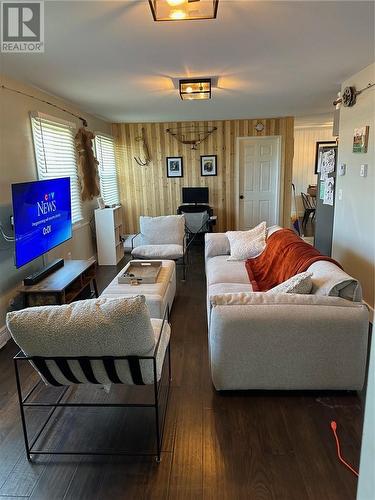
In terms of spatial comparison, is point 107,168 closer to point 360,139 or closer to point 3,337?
point 3,337

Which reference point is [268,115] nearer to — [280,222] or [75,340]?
[280,222]

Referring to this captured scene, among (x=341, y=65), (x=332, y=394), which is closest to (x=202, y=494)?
(x=332, y=394)

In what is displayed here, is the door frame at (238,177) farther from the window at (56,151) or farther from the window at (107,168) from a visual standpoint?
the window at (56,151)

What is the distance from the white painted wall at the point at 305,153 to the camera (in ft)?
29.8

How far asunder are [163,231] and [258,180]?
3.00 m

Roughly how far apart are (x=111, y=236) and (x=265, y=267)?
2.95m

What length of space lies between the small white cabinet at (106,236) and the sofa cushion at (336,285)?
3828mm

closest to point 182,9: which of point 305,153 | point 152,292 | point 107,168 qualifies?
point 152,292

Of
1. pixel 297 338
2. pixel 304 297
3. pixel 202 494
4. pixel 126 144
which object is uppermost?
pixel 126 144

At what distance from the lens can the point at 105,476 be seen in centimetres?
178

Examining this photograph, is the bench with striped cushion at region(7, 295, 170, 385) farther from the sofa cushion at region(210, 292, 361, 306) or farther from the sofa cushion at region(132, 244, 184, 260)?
the sofa cushion at region(132, 244, 184, 260)

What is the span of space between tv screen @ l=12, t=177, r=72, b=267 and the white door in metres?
4.12

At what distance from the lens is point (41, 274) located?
344 centimetres

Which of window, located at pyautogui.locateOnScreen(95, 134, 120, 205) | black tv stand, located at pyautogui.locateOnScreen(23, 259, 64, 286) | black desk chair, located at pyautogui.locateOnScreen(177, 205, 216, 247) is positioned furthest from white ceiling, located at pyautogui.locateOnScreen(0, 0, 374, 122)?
black desk chair, located at pyautogui.locateOnScreen(177, 205, 216, 247)
